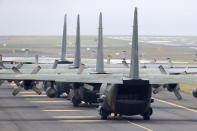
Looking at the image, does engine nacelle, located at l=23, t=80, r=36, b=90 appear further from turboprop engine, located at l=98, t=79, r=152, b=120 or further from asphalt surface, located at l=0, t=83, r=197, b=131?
turboprop engine, located at l=98, t=79, r=152, b=120

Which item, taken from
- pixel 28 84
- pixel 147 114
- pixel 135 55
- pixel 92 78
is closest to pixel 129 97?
pixel 147 114

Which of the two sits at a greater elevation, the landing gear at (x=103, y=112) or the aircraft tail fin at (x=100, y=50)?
the aircraft tail fin at (x=100, y=50)

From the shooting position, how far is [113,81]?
124ft

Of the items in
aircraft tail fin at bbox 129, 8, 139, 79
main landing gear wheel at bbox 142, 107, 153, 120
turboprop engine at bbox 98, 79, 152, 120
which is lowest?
main landing gear wheel at bbox 142, 107, 153, 120

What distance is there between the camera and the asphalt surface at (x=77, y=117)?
35.3 meters

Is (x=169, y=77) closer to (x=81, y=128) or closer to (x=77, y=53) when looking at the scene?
(x=81, y=128)

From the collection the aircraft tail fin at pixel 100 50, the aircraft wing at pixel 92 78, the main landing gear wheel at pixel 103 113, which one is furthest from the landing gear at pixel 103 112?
the aircraft tail fin at pixel 100 50

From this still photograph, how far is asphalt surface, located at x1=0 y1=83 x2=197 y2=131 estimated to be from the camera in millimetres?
35281

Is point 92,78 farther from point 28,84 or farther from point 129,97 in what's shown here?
point 129,97

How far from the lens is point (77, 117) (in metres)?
40.6

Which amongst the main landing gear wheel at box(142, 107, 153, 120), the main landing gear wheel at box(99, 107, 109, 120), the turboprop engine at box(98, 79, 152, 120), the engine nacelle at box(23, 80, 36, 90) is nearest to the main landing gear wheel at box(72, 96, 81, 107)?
the engine nacelle at box(23, 80, 36, 90)

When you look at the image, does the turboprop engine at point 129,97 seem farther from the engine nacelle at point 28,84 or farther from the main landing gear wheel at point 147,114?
the engine nacelle at point 28,84

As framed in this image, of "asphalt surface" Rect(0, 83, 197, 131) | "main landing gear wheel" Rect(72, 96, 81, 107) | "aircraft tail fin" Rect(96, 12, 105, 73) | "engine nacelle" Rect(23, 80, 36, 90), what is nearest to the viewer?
"asphalt surface" Rect(0, 83, 197, 131)

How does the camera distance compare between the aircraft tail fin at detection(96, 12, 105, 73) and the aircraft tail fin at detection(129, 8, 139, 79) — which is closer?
the aircraft tail fin at detection(129, 8, 139, 79)
